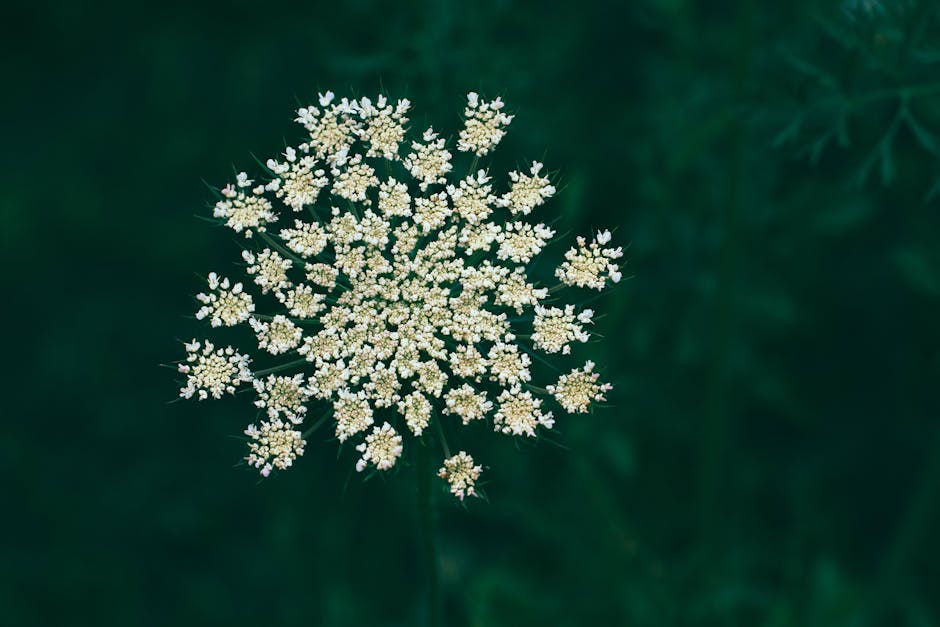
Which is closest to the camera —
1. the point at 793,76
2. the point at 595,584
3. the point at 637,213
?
the point at 793,76

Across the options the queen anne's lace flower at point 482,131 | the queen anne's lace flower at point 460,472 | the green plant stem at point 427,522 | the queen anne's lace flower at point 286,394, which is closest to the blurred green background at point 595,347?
the queen anne's lace flower at point 482,131

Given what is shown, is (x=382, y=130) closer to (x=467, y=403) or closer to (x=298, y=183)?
(x=298, y=183)

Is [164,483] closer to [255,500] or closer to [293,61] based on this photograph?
[255,500]

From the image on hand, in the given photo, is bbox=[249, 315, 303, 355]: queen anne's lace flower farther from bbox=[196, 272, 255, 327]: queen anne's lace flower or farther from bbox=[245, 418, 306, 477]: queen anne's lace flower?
bbox=[245, 418, 306, 477]: queen anne's lace flower

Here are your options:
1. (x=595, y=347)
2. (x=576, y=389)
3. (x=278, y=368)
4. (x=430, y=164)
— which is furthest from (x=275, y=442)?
(x=595, y=347)

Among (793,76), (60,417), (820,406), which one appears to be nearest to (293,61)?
(60,417)

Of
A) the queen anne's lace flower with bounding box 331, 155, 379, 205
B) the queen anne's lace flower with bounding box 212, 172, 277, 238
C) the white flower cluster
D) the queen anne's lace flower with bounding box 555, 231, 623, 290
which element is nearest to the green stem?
the white flower cluster

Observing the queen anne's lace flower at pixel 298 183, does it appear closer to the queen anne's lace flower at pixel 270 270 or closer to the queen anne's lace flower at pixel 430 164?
the queen anne's lace flower at pixel 270 270
